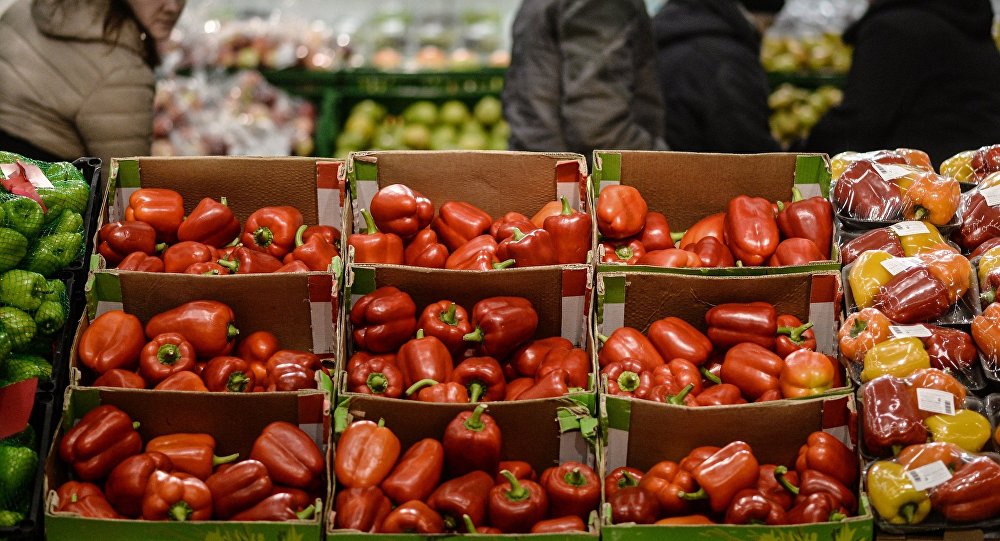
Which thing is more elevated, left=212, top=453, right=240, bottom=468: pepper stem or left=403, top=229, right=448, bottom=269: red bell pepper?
left=403, top=229, right=448, bottom=269: red bell pepper

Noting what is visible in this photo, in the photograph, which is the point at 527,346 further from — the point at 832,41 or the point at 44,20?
the point at 832,41

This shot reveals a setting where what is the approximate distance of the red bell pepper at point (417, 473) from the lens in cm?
220

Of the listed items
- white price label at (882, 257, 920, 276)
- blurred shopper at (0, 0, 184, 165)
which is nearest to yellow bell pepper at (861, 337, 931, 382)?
Answer: white price label at (882, 257, 920, 276)

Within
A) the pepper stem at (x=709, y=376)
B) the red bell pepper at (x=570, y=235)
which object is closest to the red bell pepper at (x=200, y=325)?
the red bell pepper at (x=570, y=235)

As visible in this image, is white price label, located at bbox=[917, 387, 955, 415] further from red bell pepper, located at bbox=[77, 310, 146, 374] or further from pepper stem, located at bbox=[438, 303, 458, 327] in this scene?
red bell pepper, located at bbox=[77, 310, 146, 374]

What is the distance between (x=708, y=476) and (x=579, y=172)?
1.14 meters

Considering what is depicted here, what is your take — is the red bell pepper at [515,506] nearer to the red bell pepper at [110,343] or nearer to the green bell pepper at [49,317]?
the red bell pepper at [110,343]

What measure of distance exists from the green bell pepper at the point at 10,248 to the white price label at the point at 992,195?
9.03 ft

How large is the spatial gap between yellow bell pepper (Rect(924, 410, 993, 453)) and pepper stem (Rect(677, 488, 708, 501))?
0.57 m

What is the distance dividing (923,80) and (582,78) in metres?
1.51

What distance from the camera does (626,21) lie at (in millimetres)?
3881

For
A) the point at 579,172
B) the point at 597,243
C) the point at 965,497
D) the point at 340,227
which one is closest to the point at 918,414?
the point at 965,497

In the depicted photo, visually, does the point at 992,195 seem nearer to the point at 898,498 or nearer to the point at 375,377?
the point at 898,498

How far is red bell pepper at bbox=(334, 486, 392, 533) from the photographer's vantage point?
210cm
